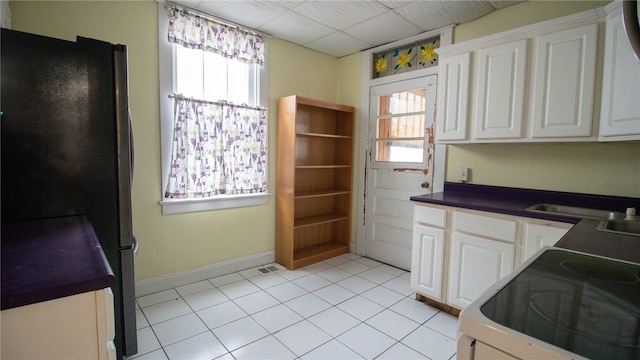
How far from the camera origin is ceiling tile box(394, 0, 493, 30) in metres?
2.50

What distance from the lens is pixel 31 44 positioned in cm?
141

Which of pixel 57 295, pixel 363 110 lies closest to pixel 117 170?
pixel 57 295

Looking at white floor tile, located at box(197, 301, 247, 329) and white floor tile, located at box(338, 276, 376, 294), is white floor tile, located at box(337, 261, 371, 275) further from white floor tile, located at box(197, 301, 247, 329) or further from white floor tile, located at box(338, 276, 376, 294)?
white floor tile, located at box(197, 301, 247, 329)

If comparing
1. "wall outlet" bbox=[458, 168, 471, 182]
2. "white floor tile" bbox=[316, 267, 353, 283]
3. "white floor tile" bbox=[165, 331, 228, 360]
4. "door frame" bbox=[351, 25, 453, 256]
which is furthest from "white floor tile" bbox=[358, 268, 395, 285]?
"white floor tile" bbox=[165, 331, 228, 360]

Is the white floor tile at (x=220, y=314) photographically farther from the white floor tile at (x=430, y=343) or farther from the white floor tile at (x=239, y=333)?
the white floor tile at (x=430, y=343)

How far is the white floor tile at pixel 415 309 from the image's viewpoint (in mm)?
2371

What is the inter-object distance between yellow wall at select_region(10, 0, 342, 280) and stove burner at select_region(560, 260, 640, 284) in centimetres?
273

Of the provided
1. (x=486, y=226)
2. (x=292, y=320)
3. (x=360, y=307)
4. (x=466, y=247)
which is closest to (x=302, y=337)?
(x=292, y=320)

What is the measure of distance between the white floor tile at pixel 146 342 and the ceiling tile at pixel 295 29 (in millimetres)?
2771

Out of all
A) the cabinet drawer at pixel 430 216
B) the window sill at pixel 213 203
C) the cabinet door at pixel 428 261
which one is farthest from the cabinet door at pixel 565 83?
the window sill at pixel 213 203

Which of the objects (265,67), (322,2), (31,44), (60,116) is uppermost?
(322,2)

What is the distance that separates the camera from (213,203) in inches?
116

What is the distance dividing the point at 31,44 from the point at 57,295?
1.29 meters

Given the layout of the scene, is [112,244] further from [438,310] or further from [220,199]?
[438,310]
